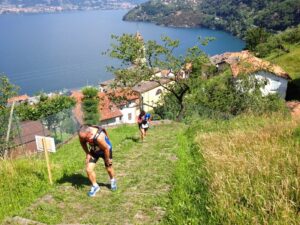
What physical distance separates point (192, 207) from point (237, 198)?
803 mm

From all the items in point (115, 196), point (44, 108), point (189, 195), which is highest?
point (189, 195)

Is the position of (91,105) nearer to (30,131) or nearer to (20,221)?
(30,131)

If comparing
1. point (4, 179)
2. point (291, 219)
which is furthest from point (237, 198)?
point (4, 179)

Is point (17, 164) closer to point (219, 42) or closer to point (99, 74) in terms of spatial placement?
point (99, 74)

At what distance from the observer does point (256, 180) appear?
6.19 meters

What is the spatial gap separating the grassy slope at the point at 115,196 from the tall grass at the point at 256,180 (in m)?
1.11

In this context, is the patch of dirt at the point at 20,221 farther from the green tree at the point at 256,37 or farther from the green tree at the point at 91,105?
the green tree at the point at 256,37

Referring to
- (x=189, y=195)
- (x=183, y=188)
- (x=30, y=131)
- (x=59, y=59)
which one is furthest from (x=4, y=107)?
(x=59, y=59)

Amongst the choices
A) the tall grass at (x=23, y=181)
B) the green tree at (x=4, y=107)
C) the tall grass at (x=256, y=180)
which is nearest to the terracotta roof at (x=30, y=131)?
the green tree at (x=4, y=107)

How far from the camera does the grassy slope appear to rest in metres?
6.27

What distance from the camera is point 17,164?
894 cm

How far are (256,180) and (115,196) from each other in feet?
9.07

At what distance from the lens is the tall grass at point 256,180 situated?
5219 millimetres

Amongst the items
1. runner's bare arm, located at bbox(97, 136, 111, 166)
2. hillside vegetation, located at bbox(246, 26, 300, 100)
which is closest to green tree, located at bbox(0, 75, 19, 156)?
runner's bare arm, located at bbox(97, 136, 111, 166)
